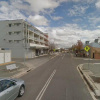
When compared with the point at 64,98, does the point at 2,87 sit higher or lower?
higher

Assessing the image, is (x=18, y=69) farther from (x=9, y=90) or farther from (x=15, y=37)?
(x=15, y=37)

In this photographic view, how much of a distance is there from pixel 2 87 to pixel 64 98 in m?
3.36

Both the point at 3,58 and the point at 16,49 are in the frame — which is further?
the point at 16,49

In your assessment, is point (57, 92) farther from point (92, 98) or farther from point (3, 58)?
point (3, 58)

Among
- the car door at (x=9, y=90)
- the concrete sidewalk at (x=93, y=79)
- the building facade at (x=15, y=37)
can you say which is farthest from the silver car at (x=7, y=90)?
the building facade at (x=15, y=37)

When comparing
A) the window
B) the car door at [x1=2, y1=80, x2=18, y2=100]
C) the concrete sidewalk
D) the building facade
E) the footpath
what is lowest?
the footpath

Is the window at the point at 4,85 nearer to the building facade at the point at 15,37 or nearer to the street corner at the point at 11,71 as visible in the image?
the street corner at the point at 11,71

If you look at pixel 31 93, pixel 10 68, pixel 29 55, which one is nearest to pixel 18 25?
pixel 29 55

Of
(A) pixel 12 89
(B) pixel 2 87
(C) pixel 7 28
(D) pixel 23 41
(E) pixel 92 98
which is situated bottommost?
(E) pixel 92 98

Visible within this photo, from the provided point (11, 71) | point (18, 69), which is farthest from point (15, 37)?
point (11, 71)

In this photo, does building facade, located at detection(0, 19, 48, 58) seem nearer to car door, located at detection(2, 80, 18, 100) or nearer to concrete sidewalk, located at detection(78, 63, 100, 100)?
concrete sidewalk, located at detection(78, 63, 100, 100)

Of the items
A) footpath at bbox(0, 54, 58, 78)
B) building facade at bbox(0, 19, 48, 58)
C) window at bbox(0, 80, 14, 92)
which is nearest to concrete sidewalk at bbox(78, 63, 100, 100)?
window at bbox(0, 80, 14, 92)

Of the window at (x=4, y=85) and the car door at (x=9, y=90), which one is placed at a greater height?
the window at (x=4, y=85)

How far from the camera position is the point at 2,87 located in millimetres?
3928
